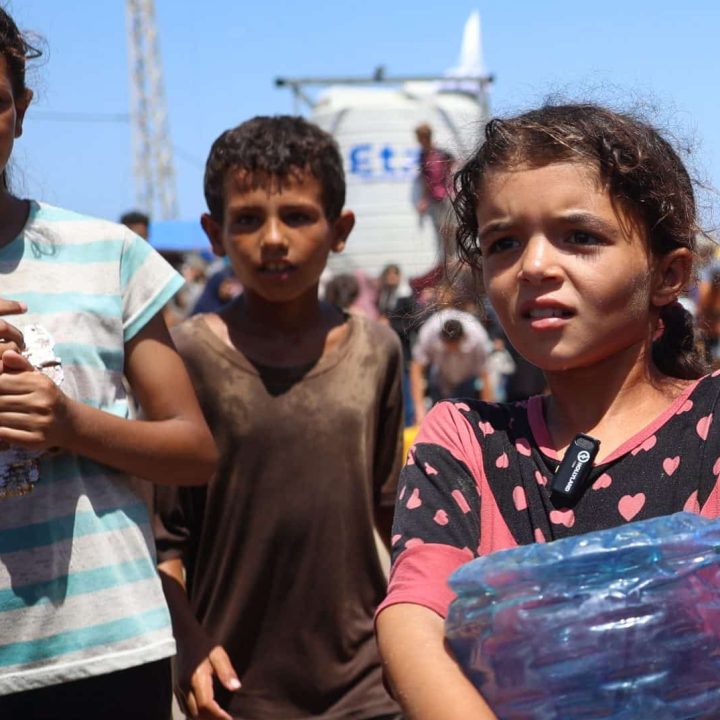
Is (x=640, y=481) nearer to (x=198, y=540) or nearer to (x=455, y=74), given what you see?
(x=198, y=540)

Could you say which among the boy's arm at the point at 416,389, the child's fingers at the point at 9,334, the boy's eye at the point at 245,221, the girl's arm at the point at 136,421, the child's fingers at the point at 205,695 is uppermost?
the child's fingers at the point at 9,334

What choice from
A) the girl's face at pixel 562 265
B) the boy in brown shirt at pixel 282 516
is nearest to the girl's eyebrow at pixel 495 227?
the girl's face at pixel 562 265

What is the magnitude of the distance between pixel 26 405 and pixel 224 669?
95 cm

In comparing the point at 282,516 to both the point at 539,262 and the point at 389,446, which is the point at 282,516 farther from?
the point at 539,262

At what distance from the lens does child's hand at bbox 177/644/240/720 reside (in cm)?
274

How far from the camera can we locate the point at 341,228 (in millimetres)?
3398

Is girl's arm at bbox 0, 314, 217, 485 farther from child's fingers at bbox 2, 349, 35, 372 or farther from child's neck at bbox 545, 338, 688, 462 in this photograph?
child's neck at bbox 545, 338, 688, 462

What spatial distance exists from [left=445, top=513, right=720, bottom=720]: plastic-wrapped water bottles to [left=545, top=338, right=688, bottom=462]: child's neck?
0.39 m

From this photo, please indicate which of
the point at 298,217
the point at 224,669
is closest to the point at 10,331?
the point at 224,669

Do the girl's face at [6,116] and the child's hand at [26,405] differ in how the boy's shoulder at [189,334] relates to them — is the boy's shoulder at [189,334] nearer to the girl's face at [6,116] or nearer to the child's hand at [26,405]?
the girl's face at [6,116]

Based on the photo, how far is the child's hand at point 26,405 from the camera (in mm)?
2102

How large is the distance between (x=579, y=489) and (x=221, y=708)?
1.40 metres

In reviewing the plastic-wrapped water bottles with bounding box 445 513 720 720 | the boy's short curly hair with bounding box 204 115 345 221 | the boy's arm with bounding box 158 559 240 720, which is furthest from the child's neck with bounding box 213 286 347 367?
the plastic-wrapped water bottles with bounding box 445 513 720 720

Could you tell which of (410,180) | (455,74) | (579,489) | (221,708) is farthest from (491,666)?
(455,74)
